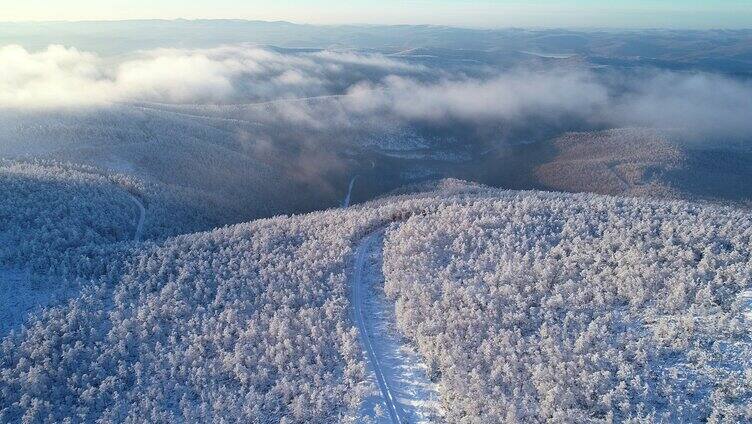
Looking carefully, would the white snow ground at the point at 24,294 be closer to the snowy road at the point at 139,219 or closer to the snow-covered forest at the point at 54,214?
the snow-covered forest at the point at 54,214

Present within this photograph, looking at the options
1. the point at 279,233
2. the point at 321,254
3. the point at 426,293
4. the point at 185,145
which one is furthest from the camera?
the point at 185,145

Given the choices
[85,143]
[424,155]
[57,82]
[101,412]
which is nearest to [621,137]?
[424,155]

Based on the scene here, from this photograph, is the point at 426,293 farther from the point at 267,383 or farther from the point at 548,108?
the point at 548,108

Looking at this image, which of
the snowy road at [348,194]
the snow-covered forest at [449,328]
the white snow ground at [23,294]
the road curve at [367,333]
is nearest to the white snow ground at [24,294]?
the white snow ground at [23,294]

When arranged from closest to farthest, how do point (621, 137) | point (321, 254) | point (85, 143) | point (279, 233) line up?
1. point (321, 254)
2. point (279, 233)
3. point (85, 143)
4. point (621, 137)

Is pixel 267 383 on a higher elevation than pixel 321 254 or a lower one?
lower

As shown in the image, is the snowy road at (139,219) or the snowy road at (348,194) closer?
the snowy road at (139,219)
